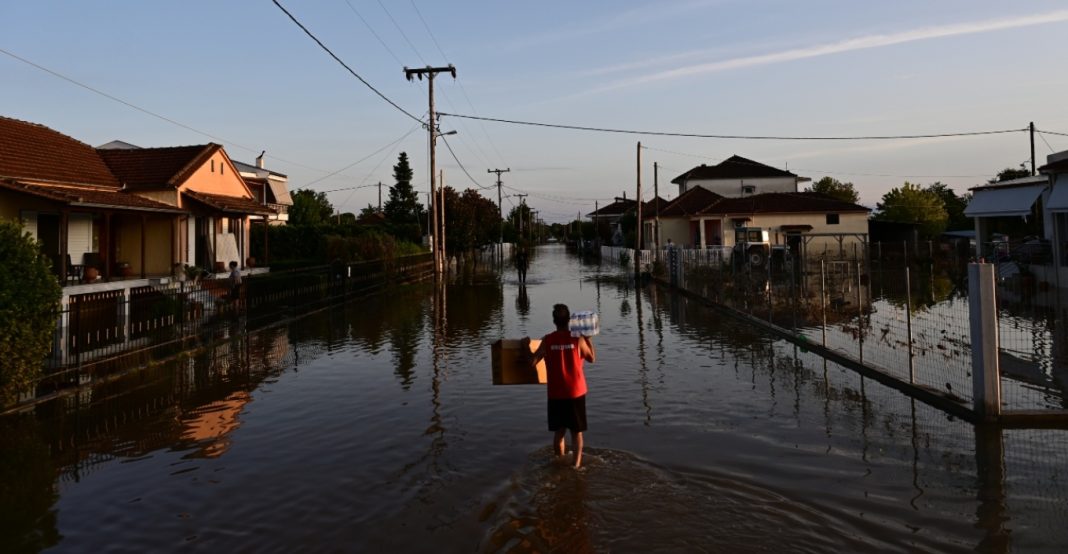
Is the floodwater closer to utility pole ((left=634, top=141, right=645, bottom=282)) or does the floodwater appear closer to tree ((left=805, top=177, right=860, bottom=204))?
utility pole ((left=634, top=141, right=645, bottom=282))

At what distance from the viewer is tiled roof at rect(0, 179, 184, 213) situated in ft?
52.6

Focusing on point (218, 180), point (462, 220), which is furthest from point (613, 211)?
point (218, 180)

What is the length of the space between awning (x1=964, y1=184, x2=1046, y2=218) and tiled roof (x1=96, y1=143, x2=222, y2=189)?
32.3 metres

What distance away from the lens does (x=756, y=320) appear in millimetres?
16156

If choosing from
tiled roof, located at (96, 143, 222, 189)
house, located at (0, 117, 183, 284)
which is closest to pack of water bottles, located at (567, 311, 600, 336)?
house, located at (0, 117, 183, 284)

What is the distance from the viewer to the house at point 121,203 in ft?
59.5

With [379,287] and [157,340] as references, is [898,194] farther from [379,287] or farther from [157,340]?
[157,340]

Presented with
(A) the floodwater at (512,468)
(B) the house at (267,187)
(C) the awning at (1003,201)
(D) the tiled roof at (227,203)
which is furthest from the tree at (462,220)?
(A) the floodwater at (512,468)

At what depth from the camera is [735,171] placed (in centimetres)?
7088

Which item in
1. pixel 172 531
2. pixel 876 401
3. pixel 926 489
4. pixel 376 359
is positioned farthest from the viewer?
pixel 376 359

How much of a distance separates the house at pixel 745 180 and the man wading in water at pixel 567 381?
64.1 metres

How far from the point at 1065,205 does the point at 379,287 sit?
24299 millimetres

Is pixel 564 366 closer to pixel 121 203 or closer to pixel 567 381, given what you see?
pixel 567 381

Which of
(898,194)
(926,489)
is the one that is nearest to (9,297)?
(926,489)
